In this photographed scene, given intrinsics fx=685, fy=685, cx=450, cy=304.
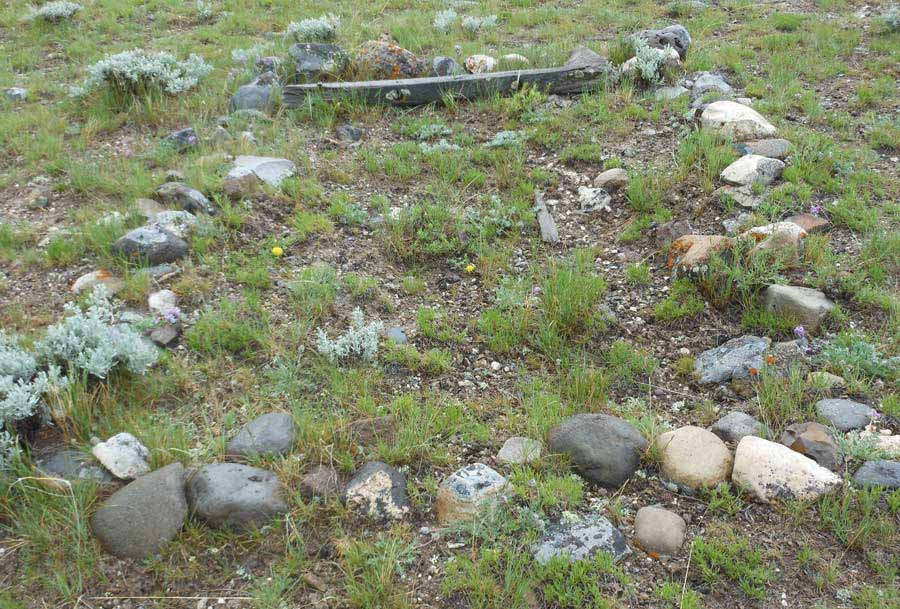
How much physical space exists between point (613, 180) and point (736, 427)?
10.4 ft

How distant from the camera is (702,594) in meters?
3.36

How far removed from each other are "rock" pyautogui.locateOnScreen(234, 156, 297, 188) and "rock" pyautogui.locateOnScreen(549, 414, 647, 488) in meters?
3.87

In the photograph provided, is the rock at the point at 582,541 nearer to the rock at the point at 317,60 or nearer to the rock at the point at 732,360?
the rock at the point at 732,360

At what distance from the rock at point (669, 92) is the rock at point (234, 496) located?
6.46 meters

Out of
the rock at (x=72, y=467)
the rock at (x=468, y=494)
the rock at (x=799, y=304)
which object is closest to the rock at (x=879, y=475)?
the rock at (x=799, y=304)

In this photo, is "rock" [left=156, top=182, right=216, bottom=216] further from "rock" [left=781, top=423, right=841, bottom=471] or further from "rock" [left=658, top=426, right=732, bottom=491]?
"rock" [left=781, top=423, right=841, bottom=471]

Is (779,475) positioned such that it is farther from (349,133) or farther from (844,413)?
(349,133)

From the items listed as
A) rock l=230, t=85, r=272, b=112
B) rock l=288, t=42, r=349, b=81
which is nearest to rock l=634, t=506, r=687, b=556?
rock l=230, t=85, r=272, b=112

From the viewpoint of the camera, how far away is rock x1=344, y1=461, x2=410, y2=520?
3740 millimetres

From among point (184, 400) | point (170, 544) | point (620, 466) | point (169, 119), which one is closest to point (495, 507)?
point (620, 466)

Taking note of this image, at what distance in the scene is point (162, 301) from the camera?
511cm

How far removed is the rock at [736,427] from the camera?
13.7ft

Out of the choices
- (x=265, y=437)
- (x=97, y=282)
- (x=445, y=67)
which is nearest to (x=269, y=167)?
(x=97, y=282)

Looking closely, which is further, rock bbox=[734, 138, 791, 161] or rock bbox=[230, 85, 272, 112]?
rock bbox=[230, 85, 272, 112]
